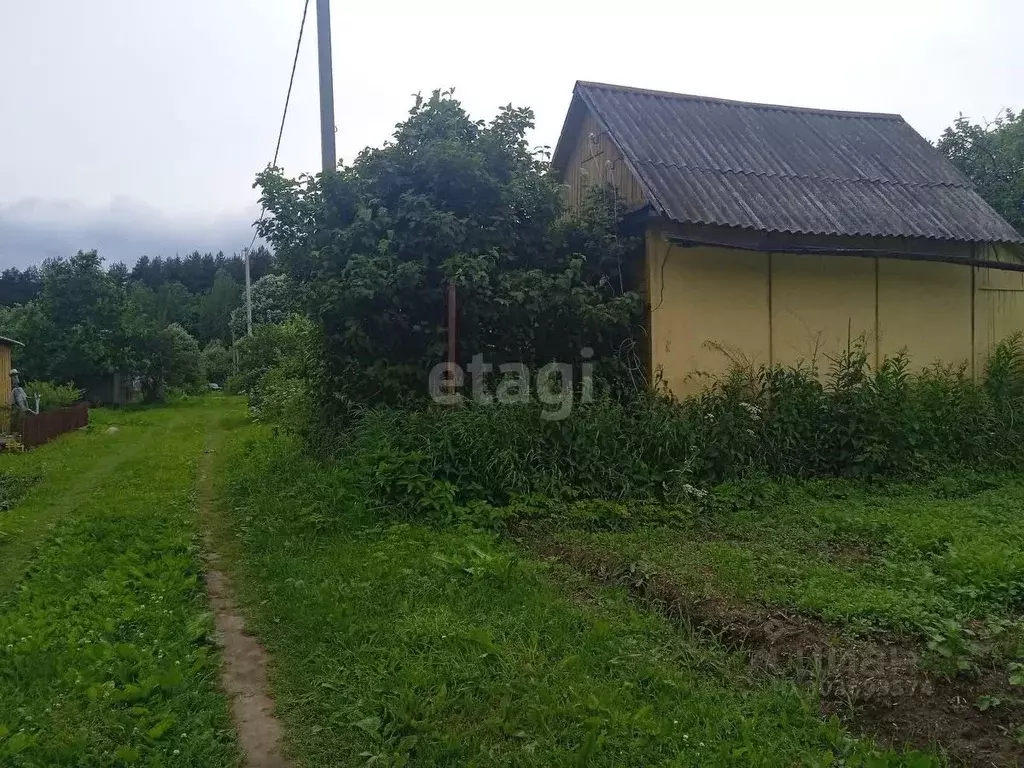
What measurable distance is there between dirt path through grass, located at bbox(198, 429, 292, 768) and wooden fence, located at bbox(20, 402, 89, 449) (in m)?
11.6

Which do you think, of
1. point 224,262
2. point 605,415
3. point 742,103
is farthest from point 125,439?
point 224,262

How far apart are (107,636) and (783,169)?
9511 mm

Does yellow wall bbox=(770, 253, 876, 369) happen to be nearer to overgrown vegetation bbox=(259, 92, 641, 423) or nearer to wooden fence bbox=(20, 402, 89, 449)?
overgrown vegetation bbox=(259, 92, 641, 423)

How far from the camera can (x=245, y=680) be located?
4094 millimetres

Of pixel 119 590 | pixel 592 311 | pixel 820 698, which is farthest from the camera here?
pixel 592 311

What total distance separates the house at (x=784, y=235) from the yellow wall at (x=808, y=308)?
2 centimetres

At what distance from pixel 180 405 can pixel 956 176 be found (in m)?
25.2

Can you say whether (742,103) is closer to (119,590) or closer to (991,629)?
(991,629)

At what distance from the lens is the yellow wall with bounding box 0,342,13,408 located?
18078 millimetres

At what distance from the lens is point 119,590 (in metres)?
5.39

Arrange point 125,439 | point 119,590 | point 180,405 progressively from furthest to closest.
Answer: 1. point 180,405
2. point 125,439
3. point 119,590

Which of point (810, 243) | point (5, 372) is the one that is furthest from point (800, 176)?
point (5, 372)

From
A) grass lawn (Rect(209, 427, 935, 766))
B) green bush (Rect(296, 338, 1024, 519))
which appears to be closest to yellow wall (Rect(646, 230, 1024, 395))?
green bush (Rect(296, 338, 1024, 519))

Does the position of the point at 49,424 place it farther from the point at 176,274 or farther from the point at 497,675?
the point at 176,274
